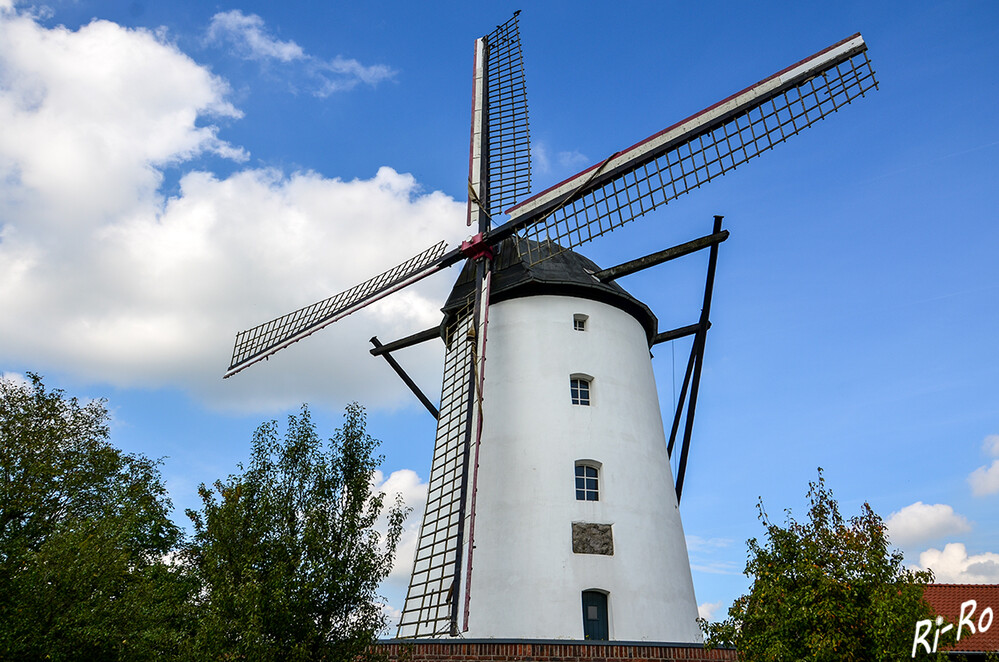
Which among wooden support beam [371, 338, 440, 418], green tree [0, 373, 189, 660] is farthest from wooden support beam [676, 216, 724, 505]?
green tree [0, 373, 189, 660]

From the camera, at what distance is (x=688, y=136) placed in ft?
53.8

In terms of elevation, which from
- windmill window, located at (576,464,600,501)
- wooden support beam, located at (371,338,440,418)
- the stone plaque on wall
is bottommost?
the stone plaque on wall

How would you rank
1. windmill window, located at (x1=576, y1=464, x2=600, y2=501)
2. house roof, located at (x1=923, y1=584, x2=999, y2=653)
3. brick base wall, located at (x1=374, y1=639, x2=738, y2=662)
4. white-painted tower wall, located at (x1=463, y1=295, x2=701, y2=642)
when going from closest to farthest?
brick base wall, located at (x1=374, y1=639, x2=738, y2=662), white-painted tower wall, located at (x1=463, y1=295, x2=701, y2=642), windmill window, located at (x1=576, y1=464, x2=600, y2=501), house roof, located at (x1=923, y1=584, x2=999, y2=653)

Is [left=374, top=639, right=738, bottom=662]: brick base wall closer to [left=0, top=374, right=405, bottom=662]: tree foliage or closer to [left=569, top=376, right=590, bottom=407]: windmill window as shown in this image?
[left=0, top=374, right=405, bottom=662]: tree foliage

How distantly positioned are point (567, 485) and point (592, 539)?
1.14 m

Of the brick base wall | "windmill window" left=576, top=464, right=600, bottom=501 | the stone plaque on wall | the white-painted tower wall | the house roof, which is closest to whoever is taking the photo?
the brick base wall

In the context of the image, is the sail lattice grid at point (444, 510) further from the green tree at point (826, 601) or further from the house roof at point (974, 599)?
the house roof at point (974, 599)

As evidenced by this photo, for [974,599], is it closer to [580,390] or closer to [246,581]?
[580,390]

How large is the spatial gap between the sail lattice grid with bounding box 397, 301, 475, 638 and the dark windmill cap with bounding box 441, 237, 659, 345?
833 mm

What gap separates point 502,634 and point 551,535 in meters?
1.99

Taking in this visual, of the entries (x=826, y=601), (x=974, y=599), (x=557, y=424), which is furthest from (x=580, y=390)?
(x=974, y=599)

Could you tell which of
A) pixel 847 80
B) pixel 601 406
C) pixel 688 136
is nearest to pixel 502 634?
pixel 601 406

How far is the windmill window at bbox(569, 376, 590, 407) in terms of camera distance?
16.4m

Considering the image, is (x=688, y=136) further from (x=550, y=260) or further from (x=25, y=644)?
(x=25, y=644)
